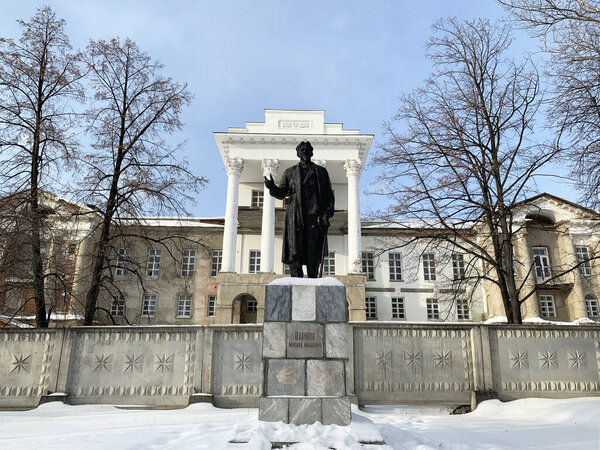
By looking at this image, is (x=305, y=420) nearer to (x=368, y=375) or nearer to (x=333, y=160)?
(x=368, y=375)

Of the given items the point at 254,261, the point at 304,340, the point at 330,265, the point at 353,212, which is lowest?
the point at 304,340

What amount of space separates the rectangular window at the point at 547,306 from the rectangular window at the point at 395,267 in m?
10.4

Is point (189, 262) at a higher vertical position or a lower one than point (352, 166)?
lower

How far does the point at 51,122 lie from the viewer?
51.8 feet

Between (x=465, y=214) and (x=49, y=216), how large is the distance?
43.5ft

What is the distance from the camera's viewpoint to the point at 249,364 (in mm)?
11945

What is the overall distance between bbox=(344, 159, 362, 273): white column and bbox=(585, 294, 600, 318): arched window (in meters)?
17.0

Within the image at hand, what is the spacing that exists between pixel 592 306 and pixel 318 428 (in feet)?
118

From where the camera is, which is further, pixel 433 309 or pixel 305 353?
pixel 433 309

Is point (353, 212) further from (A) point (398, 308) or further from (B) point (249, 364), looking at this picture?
(B) point (249, 364)

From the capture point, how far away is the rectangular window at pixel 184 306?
1342 inches

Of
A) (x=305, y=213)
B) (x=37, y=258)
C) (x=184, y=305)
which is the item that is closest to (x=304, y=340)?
(x=305, y=213)

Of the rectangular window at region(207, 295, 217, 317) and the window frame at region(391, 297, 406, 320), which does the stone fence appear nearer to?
the rectangular window at region(207, 295, 217, 317)

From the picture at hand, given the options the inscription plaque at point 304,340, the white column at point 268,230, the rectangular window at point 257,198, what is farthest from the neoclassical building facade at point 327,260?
the inscription plaque at point 304,340
